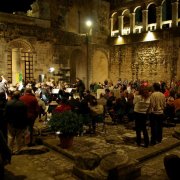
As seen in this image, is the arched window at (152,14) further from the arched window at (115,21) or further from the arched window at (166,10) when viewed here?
the arched window at (115,21)

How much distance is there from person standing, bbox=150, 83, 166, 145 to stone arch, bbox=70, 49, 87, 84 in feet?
59.6

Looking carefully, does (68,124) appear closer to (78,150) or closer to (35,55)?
(78,150)

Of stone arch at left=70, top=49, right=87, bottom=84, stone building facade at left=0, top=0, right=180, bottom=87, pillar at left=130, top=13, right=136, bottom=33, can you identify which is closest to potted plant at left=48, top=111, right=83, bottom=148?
stone building facade at left=0, top=0, right=180, bottom=87

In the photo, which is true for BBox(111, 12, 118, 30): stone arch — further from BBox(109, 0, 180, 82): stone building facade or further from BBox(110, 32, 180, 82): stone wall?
BBox(110, 32, 180, 82): stone wall

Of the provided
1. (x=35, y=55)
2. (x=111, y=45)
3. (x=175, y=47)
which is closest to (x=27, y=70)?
(x=35, y=55)

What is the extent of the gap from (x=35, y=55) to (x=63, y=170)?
1529 cm

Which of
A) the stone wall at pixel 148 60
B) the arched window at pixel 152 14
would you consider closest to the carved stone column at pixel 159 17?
the stone wall at pixel 148 60

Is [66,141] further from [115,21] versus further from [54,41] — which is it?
[115,21]

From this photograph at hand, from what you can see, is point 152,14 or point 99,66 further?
point 152,14

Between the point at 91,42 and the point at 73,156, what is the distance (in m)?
19.9

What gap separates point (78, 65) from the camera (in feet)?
86.0

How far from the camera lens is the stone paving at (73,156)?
5469mm

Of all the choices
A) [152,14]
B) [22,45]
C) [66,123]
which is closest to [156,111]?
[66,123]

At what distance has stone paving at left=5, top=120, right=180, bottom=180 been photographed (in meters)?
5.47
